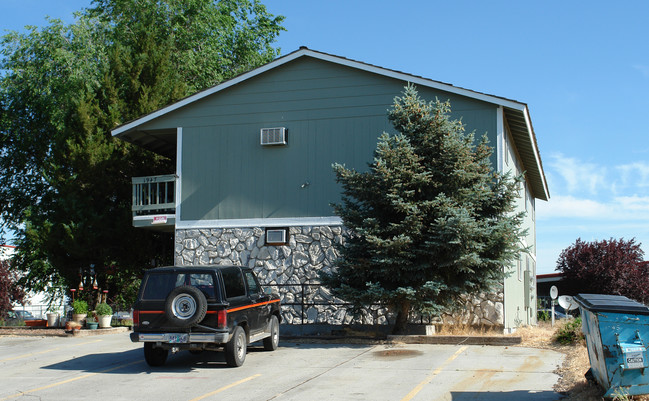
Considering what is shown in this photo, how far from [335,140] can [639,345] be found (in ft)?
38.7

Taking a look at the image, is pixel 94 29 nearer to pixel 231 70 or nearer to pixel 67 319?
pixel 231 70

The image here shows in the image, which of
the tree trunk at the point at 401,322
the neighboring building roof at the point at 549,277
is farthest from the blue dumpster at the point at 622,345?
the neighboring building roof at the point at 549,277

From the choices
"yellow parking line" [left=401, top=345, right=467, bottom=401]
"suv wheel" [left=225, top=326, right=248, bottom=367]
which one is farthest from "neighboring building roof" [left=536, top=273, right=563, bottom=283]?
"suv wheel" [left=225, top=326, right=248, bottom=367]

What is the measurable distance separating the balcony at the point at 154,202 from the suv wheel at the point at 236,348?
8500 mm

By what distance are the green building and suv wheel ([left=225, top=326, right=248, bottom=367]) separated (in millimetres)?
5603

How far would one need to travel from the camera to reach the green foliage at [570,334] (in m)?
13.8

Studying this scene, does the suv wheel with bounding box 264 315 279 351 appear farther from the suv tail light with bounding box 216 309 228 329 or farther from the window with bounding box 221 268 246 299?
the suv tail light with bounding box 216 309 228 329

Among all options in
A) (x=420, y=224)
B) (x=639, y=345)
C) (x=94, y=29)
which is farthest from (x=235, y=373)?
(x=94, y=29)

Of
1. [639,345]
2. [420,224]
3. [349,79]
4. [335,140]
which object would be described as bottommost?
[639,345]

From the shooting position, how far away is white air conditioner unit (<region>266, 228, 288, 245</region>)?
1845 cm

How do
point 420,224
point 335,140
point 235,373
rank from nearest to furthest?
point 235,373 < point 420,224 < point 335,140

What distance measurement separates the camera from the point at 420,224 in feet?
47.2

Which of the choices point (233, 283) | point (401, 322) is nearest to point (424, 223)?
point (401, 322)

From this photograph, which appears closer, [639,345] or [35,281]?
[639,345]
